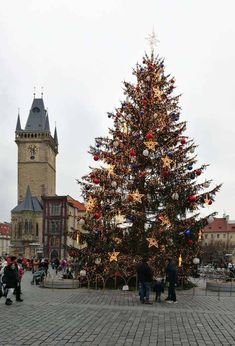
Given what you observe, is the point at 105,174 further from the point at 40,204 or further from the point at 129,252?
the point at 40,204

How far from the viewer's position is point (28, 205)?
95750mm

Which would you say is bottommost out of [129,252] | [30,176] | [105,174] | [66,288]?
[66,288]

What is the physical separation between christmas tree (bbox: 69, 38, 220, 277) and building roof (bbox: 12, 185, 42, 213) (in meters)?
75.1

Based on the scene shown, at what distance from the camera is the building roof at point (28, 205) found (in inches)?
3755

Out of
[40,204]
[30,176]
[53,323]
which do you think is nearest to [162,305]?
[53,323]

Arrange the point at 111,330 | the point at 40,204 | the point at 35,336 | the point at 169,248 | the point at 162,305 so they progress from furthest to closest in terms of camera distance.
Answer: the point at 40,204 → the point at 169,248 → the point at 162,305 → the point at 111,330 → the point at 35,336

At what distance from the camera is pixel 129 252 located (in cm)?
2078

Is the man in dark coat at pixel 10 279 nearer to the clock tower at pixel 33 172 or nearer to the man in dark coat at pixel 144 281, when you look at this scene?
the man in dark coat at pixel 144 281

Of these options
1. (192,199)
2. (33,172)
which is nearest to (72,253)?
(192,199)

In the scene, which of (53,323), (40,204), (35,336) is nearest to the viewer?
(35,336)

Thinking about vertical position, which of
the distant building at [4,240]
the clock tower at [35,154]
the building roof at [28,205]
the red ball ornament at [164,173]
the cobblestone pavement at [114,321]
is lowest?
the distant building at [4,240]

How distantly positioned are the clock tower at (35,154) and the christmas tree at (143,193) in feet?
268

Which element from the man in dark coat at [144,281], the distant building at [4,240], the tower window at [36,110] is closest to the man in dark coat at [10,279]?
the man in dark coat at [144,281]

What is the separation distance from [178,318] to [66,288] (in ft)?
30.4
